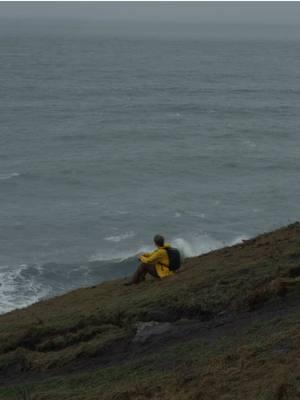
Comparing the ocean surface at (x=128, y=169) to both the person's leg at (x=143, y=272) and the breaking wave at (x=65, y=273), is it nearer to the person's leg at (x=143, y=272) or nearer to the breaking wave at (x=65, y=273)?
the breaking wave at (x=65, y=273)

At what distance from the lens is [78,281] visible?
50281 mm

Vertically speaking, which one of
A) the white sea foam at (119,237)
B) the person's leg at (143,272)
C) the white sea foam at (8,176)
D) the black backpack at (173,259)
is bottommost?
the white sea foam at (119,237)

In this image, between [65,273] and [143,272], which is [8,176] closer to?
[65,273]

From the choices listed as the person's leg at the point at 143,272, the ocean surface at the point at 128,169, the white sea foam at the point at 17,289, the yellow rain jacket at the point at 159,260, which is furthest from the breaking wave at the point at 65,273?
the yellow rain jacket at the point at 159,260

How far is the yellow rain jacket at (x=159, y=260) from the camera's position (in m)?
20.5

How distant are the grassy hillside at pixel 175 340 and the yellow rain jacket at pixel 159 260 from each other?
359 mm

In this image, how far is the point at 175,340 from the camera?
15.7 meters

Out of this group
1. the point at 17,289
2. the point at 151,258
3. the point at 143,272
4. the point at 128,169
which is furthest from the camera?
the point at 128,169

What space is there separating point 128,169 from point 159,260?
58.3 meters

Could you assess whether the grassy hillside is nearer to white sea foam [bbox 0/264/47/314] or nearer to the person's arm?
the person's arm

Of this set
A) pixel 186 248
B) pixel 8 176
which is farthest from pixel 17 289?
pixel 8 176

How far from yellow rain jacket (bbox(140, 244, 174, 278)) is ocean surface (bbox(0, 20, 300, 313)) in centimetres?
1553

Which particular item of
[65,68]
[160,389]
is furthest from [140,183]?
[65,68]

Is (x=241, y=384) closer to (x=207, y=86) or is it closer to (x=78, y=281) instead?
(x=78, y=281)
